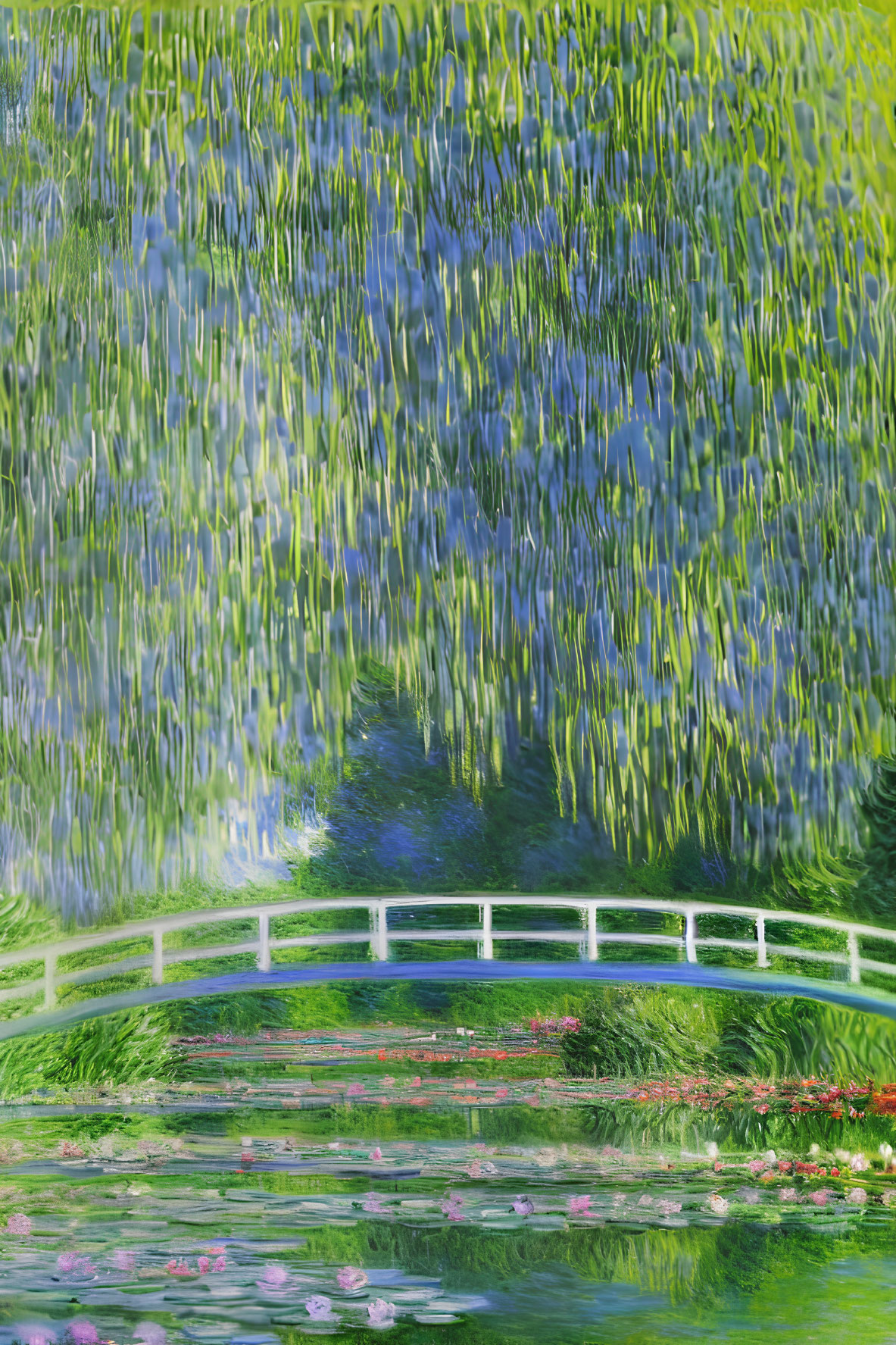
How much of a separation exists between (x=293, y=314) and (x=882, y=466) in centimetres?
138

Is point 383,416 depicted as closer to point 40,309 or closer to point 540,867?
point 40,309

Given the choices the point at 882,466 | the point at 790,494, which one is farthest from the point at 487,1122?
the point at 882,466

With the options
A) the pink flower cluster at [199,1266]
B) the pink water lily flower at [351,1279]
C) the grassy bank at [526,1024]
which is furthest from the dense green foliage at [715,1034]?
the pink flower cluster at [199,1266]

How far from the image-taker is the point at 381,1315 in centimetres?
202

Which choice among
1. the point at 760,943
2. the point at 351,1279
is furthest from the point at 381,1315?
the point at 760,943

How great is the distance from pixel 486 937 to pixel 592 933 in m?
0.23

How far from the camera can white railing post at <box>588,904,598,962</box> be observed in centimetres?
228

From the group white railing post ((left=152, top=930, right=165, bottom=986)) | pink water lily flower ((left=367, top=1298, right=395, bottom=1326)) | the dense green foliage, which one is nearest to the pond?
pink water lily flower ((left=367, top=1298, right=395, bottom=1326))

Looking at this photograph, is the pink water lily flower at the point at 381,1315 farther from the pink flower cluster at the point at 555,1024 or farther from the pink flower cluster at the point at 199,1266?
the pink flower cluster at the point at 555,1024

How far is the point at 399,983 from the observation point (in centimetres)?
228

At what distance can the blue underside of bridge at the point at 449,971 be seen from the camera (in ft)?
7.41

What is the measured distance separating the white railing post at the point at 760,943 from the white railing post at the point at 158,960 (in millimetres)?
1274

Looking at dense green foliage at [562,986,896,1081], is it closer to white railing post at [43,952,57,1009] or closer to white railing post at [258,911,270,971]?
white railing post at [258,911,270,971]

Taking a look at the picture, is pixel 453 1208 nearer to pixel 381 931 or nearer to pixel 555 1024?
pixel 555 1024
